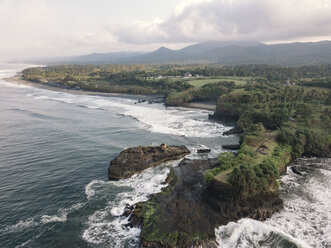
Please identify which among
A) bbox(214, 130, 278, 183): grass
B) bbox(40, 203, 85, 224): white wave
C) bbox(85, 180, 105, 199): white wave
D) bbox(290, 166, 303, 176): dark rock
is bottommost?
bbox(40, 203, 85, 224): white wave

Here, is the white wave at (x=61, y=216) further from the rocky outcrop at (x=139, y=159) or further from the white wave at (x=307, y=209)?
the white wave at (x=307, y=209)

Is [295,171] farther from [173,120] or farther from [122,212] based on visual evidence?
[173,120]

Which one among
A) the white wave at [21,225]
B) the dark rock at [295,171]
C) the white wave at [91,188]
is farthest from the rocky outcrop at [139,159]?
the dark rock at [295,171]

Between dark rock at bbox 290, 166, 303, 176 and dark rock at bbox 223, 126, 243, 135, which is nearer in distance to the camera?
dark rock at bbox 290, 166, 303, 176

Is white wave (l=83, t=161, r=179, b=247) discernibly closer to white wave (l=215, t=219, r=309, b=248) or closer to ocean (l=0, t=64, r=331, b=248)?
ocean (l=0, t=64, r=331, b=248)

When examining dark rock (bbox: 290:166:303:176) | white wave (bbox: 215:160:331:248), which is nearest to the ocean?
white wave (bbox: 215:160:331:248)

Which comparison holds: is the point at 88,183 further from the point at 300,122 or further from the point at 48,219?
the point at 300,122

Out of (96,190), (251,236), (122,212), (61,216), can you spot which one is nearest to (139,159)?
(96,190)

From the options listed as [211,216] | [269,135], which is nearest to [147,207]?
[211,216]
